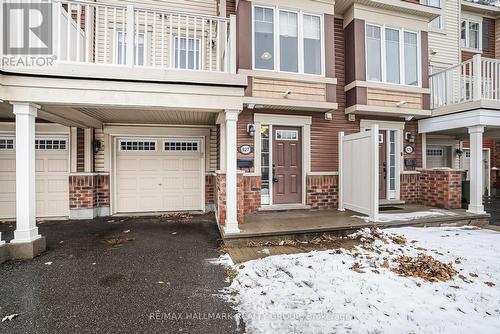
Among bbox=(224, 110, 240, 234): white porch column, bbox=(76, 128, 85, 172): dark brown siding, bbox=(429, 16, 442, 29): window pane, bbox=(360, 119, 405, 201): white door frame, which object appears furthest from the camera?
bbox=(429, 16, 442, 29): window pane

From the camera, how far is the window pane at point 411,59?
7262mm

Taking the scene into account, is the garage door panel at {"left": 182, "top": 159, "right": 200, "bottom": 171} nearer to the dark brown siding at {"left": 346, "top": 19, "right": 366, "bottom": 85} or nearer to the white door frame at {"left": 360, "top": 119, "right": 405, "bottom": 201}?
the dark brown siding at {"left": 346, "top": 19, "right": 366, "bottom": 85}

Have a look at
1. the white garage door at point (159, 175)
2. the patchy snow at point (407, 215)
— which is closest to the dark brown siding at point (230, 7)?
the white garage door at point (159, 175)

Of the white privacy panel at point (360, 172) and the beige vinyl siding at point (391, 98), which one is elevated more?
the beige vinyl siding at point (391, 98)

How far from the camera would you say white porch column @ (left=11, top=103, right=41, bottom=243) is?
4.06 m

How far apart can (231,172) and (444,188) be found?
20.2 feet

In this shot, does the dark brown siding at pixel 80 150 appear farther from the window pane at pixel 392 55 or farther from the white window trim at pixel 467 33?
the white window trim at pixel 467 33

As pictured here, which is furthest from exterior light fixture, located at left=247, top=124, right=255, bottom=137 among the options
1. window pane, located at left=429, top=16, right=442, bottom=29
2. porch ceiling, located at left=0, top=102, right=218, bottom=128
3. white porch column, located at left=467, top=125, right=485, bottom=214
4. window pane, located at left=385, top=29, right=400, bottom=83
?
window pane, located at left=429, top=16, right=442, bottom=29

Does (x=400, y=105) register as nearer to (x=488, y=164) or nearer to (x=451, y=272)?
(x=451, y=272)

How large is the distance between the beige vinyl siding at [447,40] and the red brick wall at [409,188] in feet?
14.9

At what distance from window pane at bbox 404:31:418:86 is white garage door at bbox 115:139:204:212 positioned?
6.40 metres

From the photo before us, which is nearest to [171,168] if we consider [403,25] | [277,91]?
[277,91]

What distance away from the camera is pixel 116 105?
14.1ft

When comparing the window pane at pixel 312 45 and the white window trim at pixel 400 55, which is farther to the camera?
the white window trim at pixel 400 55
